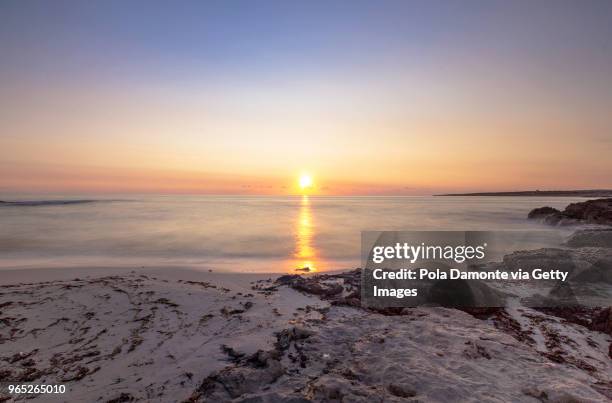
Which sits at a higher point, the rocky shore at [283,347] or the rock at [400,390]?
the rock at [400,390]

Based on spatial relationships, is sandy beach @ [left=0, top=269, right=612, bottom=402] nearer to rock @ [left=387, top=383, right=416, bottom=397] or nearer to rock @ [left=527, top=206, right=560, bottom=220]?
rock @ [left=387, top=383, right=416, bottom=397]

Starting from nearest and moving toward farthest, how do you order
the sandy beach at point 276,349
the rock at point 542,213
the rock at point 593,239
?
the sandy beach at point 276,349
the rock at point 593,239
the rock at point 542,213

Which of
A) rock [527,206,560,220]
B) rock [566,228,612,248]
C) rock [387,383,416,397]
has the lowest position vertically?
rock [527,206,560,220]

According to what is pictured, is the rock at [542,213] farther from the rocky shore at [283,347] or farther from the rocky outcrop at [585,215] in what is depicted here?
the rocky shore at [283,347]

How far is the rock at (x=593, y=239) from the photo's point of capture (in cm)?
1406

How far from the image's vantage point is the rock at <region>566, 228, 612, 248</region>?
14.1 meters

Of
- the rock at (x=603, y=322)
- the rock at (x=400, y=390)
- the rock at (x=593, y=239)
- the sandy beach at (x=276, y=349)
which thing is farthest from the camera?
the rock at (x=593, y=239)

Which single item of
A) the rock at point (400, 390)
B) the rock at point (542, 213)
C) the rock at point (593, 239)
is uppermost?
the rock at point (593, 239)

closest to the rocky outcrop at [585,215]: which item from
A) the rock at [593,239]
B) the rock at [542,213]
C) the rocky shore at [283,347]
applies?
the rock at [542,213]

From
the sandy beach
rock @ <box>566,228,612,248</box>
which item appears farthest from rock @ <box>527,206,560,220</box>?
the sandy beach

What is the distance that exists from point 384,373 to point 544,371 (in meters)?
2.45

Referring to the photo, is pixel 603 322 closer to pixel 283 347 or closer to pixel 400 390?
pixel 400 390

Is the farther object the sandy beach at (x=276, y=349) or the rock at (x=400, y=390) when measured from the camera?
the sandy beach at (x=276, y=349)

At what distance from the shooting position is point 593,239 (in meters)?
14.8
